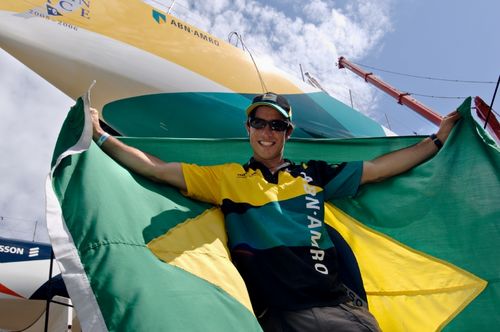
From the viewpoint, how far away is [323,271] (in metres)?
1.41

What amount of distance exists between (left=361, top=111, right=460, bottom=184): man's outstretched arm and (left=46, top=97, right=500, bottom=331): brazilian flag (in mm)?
36

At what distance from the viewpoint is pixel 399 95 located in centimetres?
1264

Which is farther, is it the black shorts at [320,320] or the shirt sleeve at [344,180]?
the shirt sleeve at [344,180]

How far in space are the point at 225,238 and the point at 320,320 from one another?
1.54ft

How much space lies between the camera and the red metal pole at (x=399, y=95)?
11086 mm

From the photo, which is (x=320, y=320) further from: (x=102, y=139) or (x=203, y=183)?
(x=102, y=139)

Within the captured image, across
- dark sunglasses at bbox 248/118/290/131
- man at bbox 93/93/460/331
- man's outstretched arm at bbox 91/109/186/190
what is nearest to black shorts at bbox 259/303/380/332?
man at bbox 93/93/460/331

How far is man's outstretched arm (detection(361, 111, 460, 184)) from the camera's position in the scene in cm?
186

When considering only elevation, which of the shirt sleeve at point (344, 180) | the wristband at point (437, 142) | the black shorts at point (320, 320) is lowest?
the black shorts at point (320, 320)

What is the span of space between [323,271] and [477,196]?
0.76 m

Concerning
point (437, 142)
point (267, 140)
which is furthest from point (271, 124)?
point (437, 142)

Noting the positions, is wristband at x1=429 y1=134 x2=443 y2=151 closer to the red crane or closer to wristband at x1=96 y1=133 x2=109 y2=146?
wristband at x1=96 y1=133 x2=109 y2=146

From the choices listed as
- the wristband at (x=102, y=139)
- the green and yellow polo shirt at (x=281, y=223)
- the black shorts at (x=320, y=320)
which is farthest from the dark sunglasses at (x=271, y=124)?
the black shorts at (x=320, y=320)

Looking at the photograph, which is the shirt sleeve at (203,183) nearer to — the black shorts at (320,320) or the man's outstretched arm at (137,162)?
the man's outstretched arm at (137,162)
